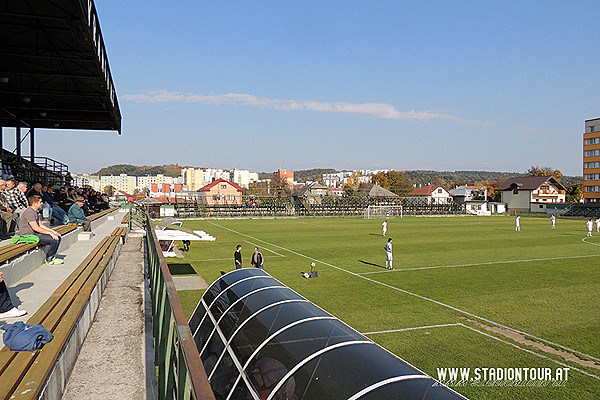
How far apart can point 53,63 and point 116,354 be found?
16.5 meters

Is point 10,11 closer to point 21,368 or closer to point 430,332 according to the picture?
point 21,368

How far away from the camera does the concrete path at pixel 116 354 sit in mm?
4160

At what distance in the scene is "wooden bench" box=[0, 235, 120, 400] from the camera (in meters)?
3.20

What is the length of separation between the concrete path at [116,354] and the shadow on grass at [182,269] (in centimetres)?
1053

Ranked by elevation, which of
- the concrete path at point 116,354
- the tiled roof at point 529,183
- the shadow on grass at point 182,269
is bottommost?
the shadow on grass at point 182,269

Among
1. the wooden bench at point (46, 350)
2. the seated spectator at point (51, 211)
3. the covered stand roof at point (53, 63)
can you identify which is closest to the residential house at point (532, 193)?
the covered stand roof at point (53, 63)

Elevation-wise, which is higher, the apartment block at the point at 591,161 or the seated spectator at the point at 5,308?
the apartment block at the point at 591,161

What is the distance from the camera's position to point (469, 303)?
1343 cm

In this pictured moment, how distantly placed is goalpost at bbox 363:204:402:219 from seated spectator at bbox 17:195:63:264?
59.3m

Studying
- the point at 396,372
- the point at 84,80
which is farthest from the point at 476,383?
the point at 84,80

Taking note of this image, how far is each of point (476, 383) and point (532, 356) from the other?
198cm

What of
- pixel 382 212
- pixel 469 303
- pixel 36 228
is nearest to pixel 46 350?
pixel 36 228

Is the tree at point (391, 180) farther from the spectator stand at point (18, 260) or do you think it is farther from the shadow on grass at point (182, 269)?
the spectator stand at point (18, 260)

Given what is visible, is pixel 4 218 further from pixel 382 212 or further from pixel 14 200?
pixel 382 212
